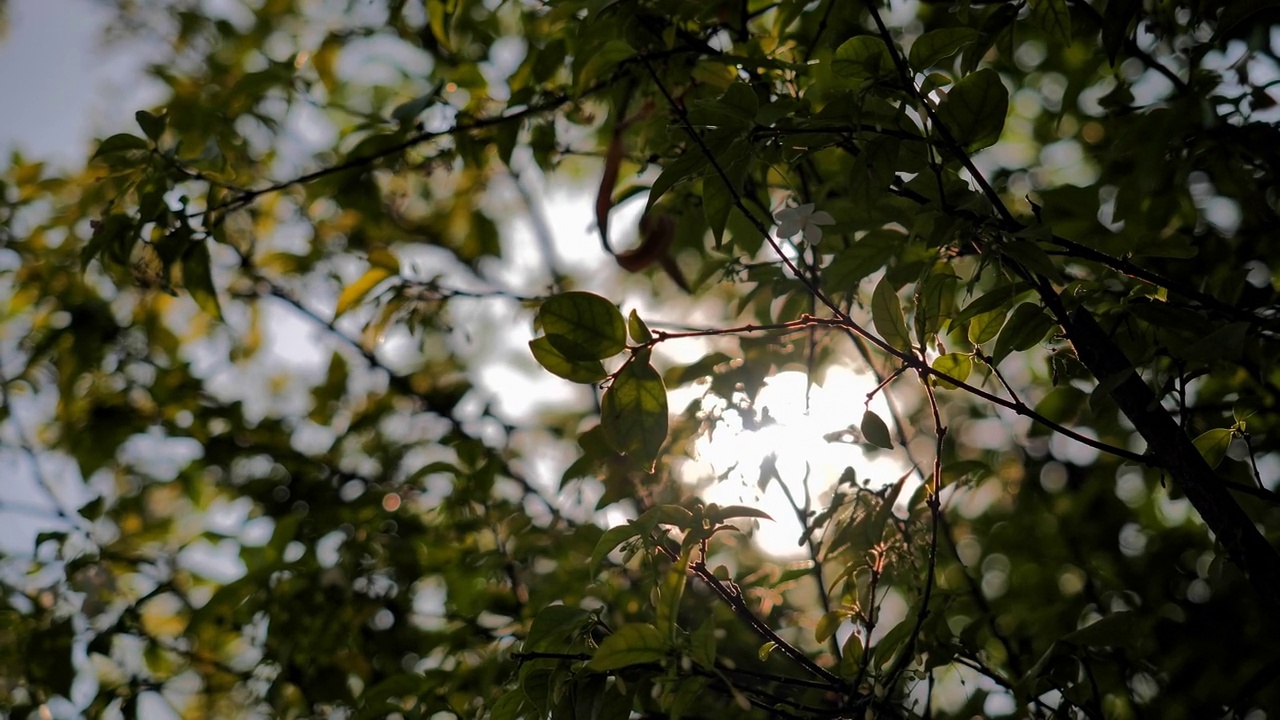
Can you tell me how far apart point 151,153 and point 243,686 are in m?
0.97

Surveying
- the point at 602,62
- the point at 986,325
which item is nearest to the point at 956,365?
the point at 986,325

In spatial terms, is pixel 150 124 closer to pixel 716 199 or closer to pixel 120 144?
pixel 120 144

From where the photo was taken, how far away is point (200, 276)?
115cm

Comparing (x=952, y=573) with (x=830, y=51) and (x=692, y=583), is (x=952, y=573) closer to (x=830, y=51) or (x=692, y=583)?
(x=692, y=583)

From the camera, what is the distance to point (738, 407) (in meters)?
0.94

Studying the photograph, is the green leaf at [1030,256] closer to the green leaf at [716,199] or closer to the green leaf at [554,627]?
the green leaf at [716,199]

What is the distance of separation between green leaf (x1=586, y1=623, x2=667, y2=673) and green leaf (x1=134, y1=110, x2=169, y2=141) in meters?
0.83

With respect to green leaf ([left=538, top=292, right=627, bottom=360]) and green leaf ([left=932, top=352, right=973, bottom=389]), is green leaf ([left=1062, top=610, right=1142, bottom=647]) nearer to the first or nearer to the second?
green leaf ([left=932, top=352, right=973, bottom=389])

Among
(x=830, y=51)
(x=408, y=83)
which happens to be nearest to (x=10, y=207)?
(x=408, y=83)

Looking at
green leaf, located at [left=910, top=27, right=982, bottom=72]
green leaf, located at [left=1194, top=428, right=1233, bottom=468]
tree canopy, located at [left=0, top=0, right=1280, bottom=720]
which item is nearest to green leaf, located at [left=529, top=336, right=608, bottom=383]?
tree canopy, located at [left=0, top=0, right=1280, bottom=720]

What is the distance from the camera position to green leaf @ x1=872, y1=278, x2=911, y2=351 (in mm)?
726

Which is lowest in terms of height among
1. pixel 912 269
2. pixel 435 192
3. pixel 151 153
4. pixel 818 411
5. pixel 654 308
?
pixel 818 411

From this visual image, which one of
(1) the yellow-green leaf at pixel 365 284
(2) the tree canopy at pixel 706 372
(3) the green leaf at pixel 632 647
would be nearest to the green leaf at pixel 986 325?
(2) the tree canopy at pixel 706 372

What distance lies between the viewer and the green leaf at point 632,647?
63cm
